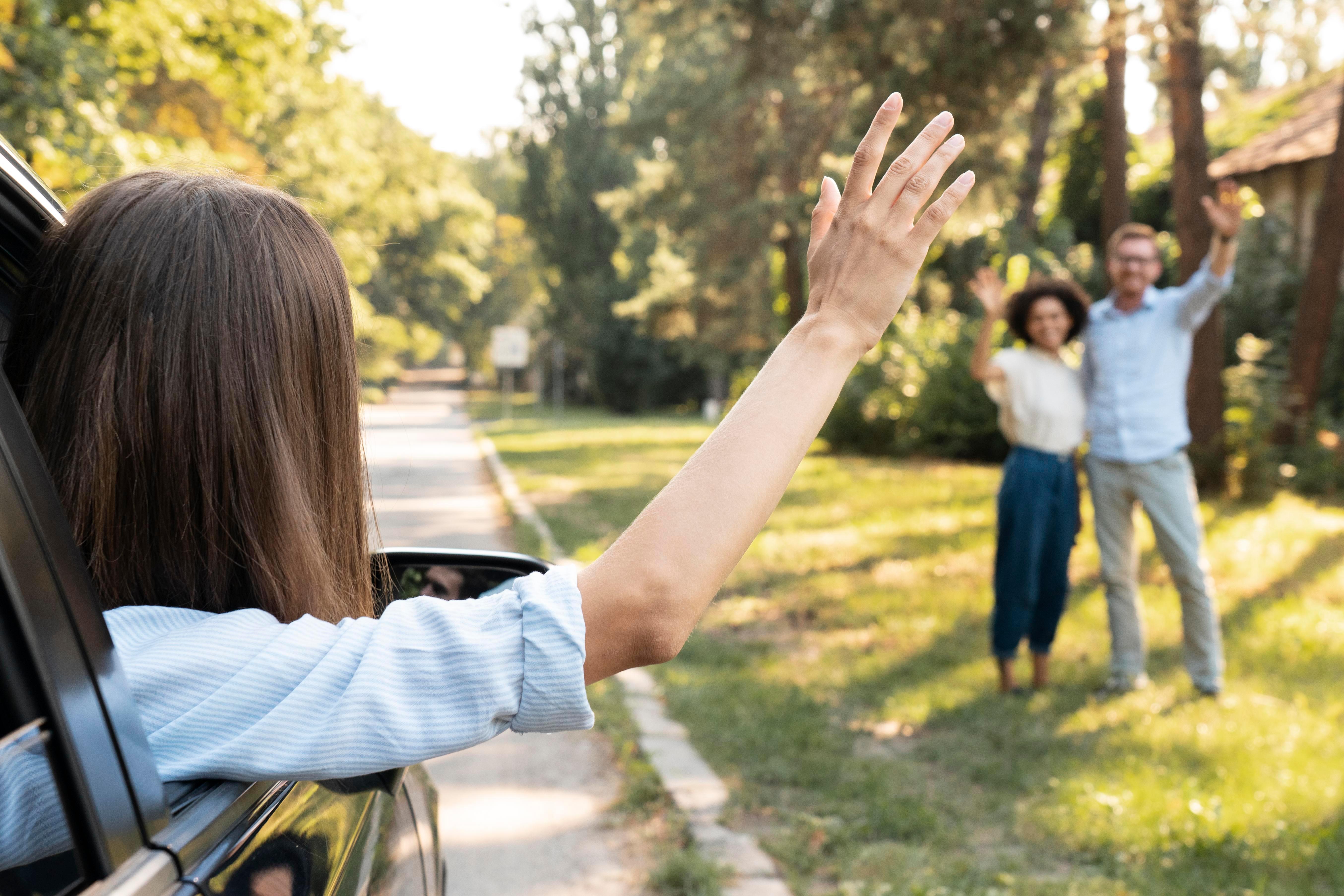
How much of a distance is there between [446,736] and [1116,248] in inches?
214

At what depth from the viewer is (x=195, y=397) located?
1216 millimetres

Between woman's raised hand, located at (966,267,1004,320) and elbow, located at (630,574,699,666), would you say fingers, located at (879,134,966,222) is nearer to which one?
elbow, located at (630,574,699,666)

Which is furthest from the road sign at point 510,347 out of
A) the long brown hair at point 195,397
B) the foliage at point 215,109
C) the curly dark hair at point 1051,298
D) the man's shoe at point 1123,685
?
the long brown hair at point 195,397

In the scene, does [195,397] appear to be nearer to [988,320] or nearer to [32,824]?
[32,824]

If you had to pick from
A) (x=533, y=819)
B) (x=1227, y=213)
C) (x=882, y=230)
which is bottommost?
(x=533, y=819)

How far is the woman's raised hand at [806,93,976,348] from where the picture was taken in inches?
49.4

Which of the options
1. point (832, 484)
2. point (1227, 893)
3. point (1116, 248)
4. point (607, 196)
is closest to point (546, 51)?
point (607, 196)

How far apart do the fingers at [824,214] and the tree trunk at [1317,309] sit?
1182cm

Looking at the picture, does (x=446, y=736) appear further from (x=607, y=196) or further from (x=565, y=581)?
(x=607, y=196)

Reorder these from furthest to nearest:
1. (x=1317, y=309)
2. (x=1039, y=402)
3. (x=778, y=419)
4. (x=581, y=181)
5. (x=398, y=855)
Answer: (x=581, y=181) < (x=1317, y=309) < (x=1039, y=402) < (x=398, y=855) < (x=778, y=419)

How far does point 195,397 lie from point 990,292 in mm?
4983

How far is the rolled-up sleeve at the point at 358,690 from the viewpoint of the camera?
1101mm

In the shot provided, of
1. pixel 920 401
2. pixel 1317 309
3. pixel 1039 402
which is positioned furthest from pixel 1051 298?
pixel 920 401

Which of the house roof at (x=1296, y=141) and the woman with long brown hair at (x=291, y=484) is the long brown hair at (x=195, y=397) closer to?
the woman with long brown hair at (x=291, y=484)
